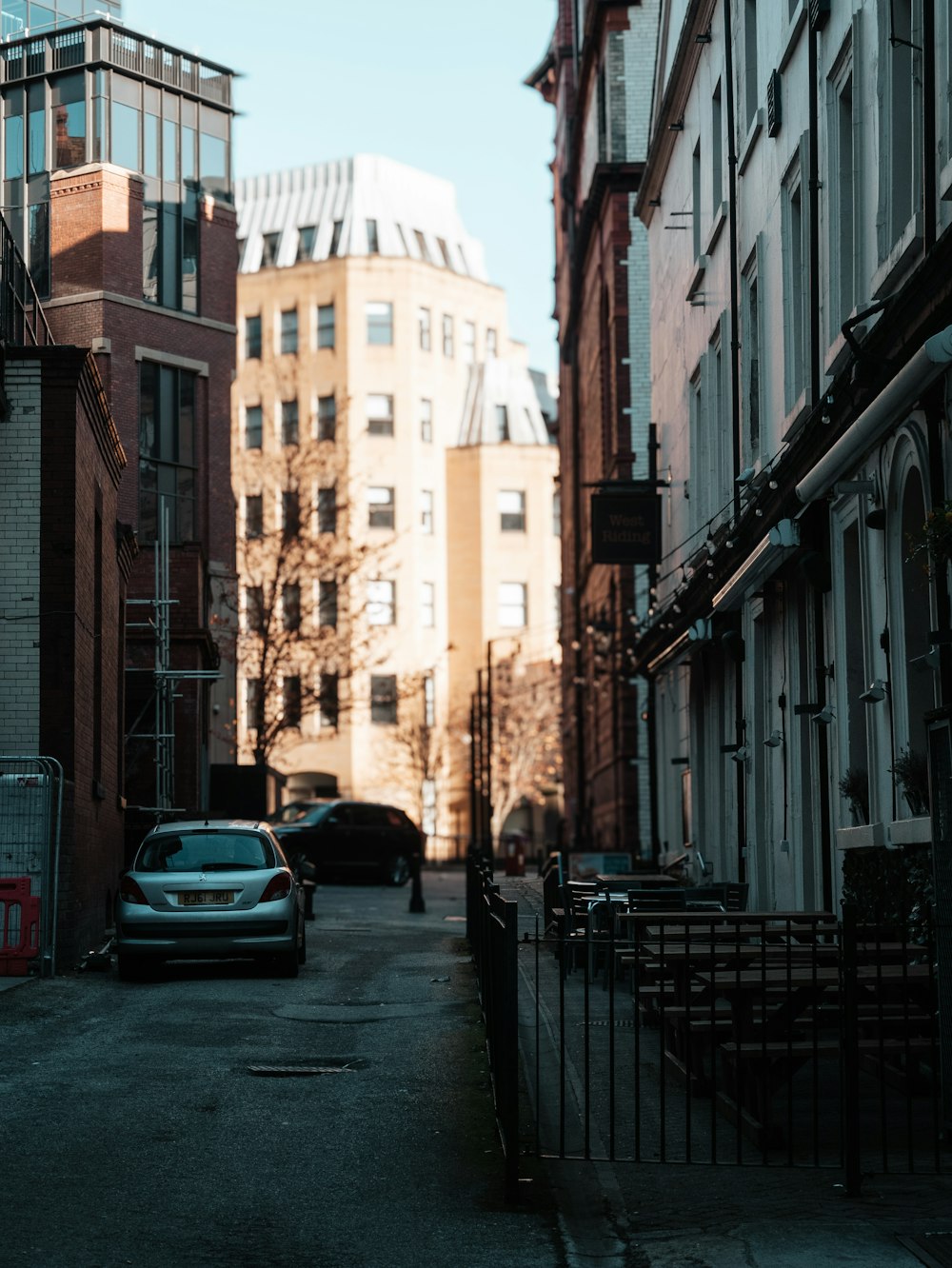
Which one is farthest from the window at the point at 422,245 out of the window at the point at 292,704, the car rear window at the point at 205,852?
the car rear window at the point at 205,852

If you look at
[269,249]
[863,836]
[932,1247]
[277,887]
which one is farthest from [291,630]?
[269,249]

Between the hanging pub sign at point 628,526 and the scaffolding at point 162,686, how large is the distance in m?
7.02

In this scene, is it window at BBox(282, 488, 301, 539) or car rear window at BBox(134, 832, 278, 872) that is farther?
window at BBox(282, 488, 301, 539)

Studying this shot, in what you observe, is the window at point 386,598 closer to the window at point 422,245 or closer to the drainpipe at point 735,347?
the window at point 422,245

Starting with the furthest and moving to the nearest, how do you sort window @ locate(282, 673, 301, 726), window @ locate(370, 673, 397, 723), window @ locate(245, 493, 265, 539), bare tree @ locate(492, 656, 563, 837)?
window @ locate(370, 673, 397, 723), bare tree @ locate(492, 656, 563, 837), window @ locate(245, 493, 265, 539), window @ locate(282, 673, 301, 726)

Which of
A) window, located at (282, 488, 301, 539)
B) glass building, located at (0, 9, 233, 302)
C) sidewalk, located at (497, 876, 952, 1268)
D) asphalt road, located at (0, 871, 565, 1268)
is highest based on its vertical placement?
glass building, located at (0, 9, 233, 302)

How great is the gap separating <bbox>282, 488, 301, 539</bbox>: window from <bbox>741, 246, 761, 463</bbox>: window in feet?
91.1

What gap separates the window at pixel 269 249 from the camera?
284 feet

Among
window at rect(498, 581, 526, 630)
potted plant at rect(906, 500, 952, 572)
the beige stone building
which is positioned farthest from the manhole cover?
window at rect(498, 581, 526, 630)

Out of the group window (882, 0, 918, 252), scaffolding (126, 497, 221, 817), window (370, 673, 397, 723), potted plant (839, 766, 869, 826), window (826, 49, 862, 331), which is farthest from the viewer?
Result: window (370, 673, 397, 723)

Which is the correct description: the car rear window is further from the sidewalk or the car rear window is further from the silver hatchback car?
the sidewalk

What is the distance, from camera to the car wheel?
44250mm

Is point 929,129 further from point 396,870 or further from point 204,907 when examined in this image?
point 396,870

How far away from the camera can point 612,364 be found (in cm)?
4188
